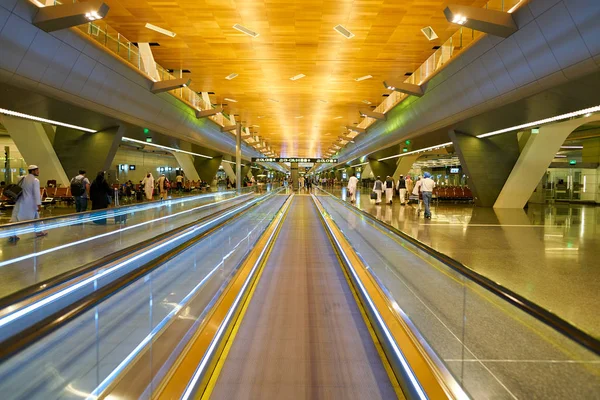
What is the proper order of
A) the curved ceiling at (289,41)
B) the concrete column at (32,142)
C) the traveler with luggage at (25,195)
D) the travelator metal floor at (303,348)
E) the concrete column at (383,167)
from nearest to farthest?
the travelator metal floor at (303,348), the traveler with luggage at (25,195), the curved ceiling at (289,41), the concrete column at (32,142), the concrete column at (383,167)

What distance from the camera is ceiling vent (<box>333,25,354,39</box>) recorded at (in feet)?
43.8

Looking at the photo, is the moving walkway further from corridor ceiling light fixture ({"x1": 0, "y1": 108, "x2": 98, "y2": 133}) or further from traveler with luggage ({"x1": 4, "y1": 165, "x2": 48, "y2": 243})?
corridor ceiling light fixture ({"x1": 0, "y1": 108, "x2": 98, "y2": 133})

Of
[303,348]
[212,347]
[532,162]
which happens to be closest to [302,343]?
[303,348]

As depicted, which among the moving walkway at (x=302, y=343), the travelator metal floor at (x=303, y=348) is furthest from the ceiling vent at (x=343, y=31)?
the moving walkway at (x=302, y=343)

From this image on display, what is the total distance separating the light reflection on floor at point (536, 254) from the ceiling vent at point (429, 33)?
640 cm

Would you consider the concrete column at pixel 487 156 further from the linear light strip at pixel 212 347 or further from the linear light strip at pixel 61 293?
the linear light strip at pixel 61 293

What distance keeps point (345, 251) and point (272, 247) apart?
9.13ft

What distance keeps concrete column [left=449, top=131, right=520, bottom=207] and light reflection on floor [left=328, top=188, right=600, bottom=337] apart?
5.28 m

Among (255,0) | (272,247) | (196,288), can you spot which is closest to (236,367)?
(196,288)

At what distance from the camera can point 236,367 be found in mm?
4203

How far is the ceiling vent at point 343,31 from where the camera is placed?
13344 millimetres

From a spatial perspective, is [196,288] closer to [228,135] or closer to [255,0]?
[255,0]

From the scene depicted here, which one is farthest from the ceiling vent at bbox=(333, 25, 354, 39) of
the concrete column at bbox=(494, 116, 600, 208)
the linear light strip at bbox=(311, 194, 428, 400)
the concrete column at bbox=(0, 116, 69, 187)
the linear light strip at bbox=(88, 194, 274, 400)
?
the concrete column at bbox=(0, 116, 69, 187)

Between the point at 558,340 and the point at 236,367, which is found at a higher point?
the point at 558,340
